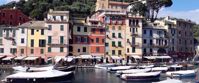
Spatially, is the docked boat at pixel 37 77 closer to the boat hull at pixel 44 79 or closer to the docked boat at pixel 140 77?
the boat hull at pixel 44 79

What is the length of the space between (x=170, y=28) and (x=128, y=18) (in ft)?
50.1

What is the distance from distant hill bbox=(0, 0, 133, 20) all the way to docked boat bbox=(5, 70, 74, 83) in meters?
54.9

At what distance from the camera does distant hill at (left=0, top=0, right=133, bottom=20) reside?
10631 cm

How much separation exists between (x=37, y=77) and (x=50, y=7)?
64075mm

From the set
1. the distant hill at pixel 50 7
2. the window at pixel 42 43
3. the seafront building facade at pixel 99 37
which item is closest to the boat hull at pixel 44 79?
the seafront building facade at pixel 99 37

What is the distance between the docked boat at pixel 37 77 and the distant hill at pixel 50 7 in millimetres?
54926

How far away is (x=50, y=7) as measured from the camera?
10988 cm

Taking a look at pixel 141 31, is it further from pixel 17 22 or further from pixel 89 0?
pixel 89 0

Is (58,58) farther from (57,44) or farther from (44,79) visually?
(44,79)

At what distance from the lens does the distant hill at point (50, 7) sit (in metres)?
106

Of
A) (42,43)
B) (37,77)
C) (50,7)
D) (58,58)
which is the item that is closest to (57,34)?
(42,43)

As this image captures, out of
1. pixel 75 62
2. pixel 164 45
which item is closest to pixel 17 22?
pixel 75 62

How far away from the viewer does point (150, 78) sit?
5344 centimetres

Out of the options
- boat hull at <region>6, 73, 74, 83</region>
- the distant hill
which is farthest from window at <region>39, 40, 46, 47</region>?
the distant hill
